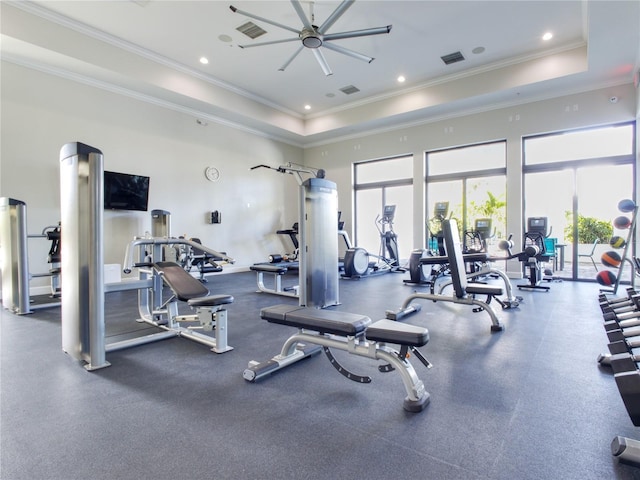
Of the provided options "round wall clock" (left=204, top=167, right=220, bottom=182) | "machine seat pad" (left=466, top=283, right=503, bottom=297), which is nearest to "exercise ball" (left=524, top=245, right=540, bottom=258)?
"machine seat pad" (left=466, top=283, right=503, bottom=297)

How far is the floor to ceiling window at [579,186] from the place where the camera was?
19.7ft

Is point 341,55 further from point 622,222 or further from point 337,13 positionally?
point 622,222

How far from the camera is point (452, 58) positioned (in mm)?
6082

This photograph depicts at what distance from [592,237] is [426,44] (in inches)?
189

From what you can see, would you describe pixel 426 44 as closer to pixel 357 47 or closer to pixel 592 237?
pixel 357 47

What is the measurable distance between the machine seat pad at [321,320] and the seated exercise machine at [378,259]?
4.42m

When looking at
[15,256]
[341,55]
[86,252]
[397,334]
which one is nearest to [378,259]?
[341,55]

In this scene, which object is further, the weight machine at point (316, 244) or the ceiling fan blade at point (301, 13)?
the weight machine at point (316, 244)

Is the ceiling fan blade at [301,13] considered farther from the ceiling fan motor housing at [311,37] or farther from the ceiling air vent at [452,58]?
the ceiling air vent at [452,58]

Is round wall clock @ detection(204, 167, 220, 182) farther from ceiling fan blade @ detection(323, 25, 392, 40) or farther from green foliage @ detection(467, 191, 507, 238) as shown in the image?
green foliage @ detection(467, 191, 507, 238)

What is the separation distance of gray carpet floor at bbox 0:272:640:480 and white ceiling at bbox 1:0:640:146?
4.36 metres

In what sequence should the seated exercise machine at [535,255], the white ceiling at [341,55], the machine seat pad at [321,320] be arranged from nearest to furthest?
1. the machine seat pad at [321,320]
2. the white ceiling at [341,55]
3. the seated exercise machine at [535,255]

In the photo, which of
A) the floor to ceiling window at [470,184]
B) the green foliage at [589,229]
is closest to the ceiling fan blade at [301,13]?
the floor to ceiling window at [470,184]

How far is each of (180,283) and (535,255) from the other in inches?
212
